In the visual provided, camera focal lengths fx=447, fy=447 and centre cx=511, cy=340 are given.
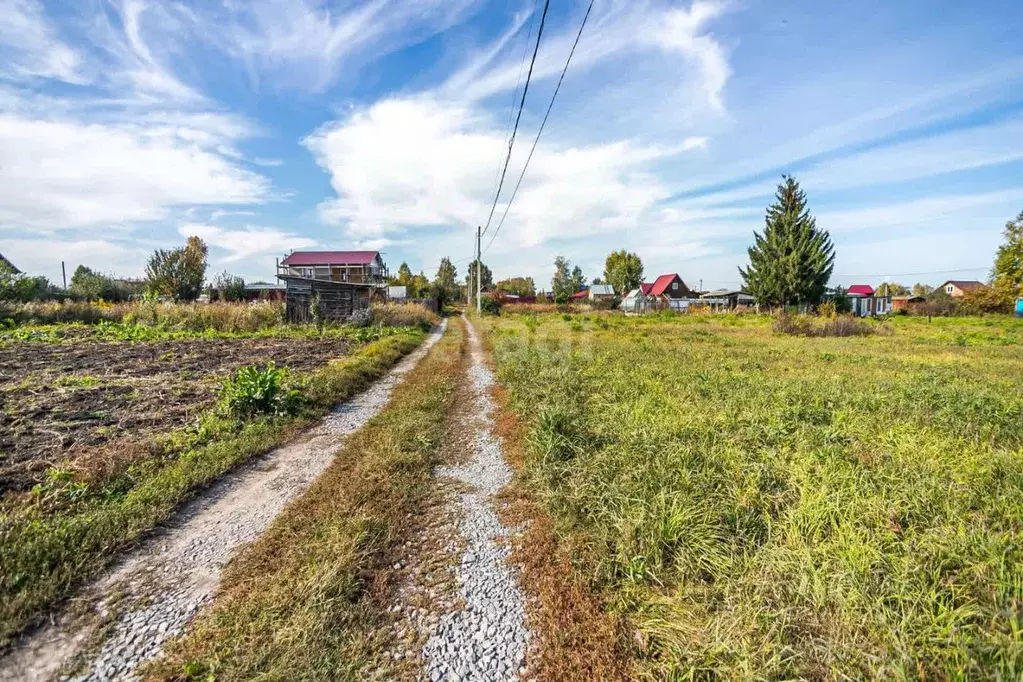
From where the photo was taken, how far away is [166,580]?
9.50 feet

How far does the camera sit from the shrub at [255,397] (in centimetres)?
→ 642

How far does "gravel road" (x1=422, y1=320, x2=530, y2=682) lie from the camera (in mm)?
2270

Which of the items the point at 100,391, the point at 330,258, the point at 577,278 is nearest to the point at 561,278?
the point at 577,278

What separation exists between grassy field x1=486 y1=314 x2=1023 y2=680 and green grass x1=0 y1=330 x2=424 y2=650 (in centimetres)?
319

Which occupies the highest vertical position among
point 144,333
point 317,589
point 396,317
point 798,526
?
point 396,317

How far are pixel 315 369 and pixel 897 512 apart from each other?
9.98m

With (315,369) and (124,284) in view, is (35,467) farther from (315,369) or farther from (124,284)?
(124,284)

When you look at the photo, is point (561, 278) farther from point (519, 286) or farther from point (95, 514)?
point (95, 514)

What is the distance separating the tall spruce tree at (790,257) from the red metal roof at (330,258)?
4353 centimetres

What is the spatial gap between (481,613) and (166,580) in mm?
2071

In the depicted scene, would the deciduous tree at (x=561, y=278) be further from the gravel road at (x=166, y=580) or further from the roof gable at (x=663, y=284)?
the gravel road at (x=166, y=580)

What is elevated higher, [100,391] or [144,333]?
[144,333]

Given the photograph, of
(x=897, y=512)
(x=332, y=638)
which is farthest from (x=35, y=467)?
(x=897, y=512)

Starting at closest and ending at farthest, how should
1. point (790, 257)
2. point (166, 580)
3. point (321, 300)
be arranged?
point (166, 580), point (321, 300), point (790, 257)
